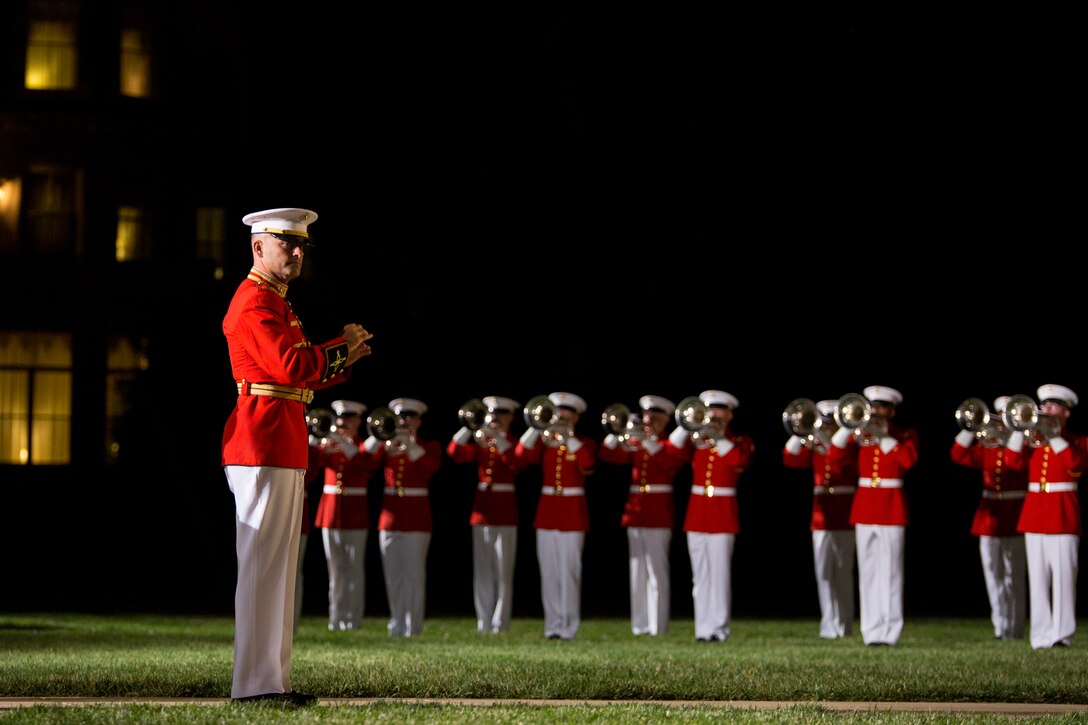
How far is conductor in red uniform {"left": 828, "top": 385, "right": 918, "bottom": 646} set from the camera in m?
14.0

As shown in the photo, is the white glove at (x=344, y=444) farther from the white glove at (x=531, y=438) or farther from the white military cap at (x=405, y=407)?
the white glove at (x=531, y=438)

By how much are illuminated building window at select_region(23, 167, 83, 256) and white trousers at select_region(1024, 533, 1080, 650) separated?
45.3 feet

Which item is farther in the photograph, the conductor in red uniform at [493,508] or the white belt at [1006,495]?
the conductor in red uniform at [493,508]

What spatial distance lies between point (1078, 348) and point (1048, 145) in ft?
8.28

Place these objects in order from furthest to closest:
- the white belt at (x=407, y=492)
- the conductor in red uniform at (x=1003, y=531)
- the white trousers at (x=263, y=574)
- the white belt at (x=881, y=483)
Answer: the white belt at (x=407, y=492), the conductor in red uniform at (x=1003, y=531), the white belt at (x=881, y=483), the white trousers at (x=263, y=574)

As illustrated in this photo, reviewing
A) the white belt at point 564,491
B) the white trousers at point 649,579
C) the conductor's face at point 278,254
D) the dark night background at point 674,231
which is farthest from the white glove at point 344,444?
the conductor's face at point 278,254

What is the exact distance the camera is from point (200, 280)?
898 inches

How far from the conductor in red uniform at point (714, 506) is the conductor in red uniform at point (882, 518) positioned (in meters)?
1.01

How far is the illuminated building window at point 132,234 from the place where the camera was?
2317 cm

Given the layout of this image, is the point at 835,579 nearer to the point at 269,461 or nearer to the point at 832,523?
the point at 832,523

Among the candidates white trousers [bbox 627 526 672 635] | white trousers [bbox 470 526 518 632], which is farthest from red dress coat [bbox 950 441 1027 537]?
white trousers [bbox 470 526 518 632]

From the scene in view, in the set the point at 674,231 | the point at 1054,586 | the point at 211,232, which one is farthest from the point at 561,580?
the point at 211,232

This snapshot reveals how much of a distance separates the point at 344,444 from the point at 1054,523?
19.3 feet

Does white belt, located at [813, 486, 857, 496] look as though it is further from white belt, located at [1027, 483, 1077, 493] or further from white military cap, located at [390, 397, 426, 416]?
white military cap, located at [390, 397, 426, 416]
